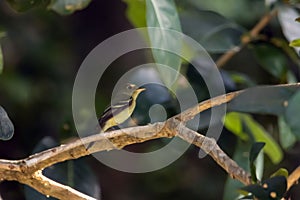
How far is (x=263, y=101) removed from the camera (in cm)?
107

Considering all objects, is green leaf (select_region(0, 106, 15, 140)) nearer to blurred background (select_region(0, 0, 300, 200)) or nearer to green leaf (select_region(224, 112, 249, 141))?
green leaf (select_region(224, 112, 249, 141))

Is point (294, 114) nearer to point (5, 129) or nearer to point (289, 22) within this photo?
point (289, 22)

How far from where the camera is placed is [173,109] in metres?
1.11

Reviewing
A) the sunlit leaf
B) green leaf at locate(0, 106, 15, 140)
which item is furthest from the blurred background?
green leaf at locate(0, 106, 15, 140)

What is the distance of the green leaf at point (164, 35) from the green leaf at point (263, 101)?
0.16 meters

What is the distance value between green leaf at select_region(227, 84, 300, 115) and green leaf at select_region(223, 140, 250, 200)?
0.11 m

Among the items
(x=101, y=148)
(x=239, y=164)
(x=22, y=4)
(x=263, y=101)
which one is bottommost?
(x=239, y=164)

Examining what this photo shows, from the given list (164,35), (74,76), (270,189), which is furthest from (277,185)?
(74,76)

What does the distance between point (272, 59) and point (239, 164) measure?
0.23m

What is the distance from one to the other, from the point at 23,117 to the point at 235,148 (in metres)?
0.74

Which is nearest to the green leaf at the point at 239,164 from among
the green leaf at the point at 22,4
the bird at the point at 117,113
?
the bird at the point at 117,113

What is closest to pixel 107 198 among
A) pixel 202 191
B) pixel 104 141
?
pixel 202 191

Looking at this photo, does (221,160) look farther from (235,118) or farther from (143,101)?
(235,118)

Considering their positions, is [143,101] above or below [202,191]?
above
